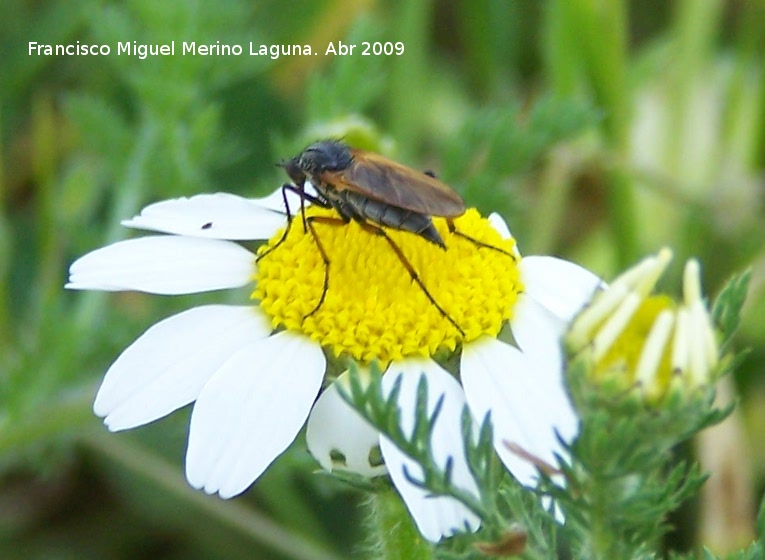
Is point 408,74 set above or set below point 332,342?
above

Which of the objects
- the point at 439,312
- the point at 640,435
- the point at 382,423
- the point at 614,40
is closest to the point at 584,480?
the point at 640,435

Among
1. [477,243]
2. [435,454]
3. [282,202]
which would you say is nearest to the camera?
[435,454]

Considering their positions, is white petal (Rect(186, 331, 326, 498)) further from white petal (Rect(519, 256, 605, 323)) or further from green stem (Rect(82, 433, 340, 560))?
green stem (Rect(82, 433, 340, 560))

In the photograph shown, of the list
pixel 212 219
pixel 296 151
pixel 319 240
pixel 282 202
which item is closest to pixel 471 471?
pixel 319 240

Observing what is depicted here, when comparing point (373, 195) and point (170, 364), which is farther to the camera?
point (373, 195)

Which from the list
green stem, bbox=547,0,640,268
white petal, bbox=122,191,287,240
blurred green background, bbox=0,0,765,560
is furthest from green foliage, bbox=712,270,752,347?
green stem, bbox=547,0,640,268

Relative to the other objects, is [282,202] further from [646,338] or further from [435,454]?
[646,338]
